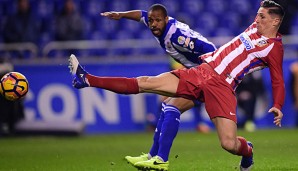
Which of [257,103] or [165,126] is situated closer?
[165,126]

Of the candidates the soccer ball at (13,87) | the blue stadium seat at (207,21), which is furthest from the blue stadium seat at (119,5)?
the soccer ball at (13,87)

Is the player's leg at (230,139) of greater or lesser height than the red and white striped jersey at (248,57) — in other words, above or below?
below

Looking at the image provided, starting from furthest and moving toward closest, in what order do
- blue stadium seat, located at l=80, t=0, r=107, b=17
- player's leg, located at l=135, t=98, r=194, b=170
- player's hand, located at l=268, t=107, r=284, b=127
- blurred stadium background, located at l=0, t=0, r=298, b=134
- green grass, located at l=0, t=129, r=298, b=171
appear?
blue stadium seat, located at l=80, t=0, r=107, b=17, blurred stadium background, located at l=0, t=0, r=298, b=134, green grass, located at l=0, t=129, r=298, b=171, player's leg, located at l=135, t=98, r=194, b=170, player's hand, located at l=268, t=107, r=284, b=127

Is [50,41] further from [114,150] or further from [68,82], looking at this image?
[114,150]

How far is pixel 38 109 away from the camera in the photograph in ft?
53.4

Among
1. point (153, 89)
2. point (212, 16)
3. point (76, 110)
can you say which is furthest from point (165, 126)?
Answer: point (212, 16)

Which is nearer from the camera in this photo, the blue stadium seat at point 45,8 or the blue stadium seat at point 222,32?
the blue stadium seat at point 222,32

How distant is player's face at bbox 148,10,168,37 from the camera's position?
8933 millimetres

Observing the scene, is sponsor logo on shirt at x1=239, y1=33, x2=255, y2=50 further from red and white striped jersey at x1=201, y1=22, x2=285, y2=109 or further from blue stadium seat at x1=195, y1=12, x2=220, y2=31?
blue stadium seat at x1=195, y1=12, x2=220, y2=31

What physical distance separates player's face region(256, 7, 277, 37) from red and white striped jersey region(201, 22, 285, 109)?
0.07 metres

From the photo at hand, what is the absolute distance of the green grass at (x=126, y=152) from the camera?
9289 mm

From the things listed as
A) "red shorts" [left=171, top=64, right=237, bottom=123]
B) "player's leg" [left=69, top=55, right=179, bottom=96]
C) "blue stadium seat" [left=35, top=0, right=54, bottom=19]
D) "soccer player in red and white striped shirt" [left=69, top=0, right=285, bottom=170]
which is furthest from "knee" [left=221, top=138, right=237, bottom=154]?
"blue stadium seat" [left=35, top=0, right=54, bottom=19]

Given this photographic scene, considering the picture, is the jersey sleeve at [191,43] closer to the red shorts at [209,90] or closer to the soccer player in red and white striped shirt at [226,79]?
the soccer player in red and white striped shirt at [226,79]

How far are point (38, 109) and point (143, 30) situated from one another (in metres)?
3.88
